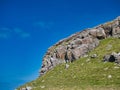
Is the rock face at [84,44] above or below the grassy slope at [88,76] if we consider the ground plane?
above

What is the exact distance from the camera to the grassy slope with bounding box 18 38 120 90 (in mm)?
42875

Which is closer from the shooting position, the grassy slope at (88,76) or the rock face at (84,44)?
the grassy slope at (88,76)

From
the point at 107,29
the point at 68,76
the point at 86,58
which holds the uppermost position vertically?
the point at 107,29

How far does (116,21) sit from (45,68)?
86.7ft

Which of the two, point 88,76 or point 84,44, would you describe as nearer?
point 88,76

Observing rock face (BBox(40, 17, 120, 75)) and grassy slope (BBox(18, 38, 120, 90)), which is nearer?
grassy slope (BBox(18, 38, 120, 90))

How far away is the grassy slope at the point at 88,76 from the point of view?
141 ft

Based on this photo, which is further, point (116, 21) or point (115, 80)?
point (116, 21)

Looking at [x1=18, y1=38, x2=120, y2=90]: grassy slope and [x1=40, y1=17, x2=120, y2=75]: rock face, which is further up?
[x1=40, y1=17, x2=120, y2=75]: rock face

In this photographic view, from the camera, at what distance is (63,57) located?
74750 millimetres

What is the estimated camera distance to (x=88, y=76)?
48.7 metres

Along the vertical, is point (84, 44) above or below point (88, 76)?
above

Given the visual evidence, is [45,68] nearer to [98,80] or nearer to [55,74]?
[55,74]

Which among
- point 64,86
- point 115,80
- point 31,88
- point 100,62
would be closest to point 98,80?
point 115,80
